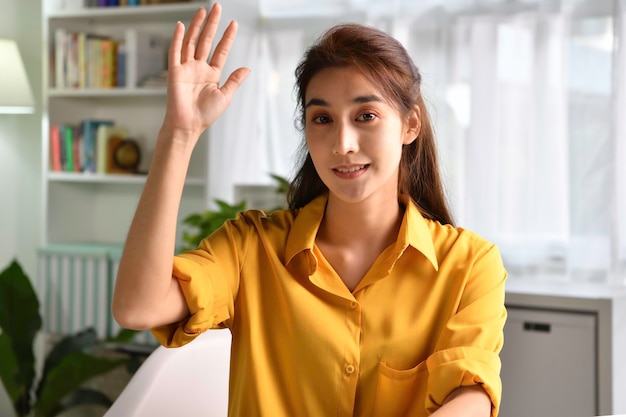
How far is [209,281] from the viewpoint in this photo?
1.33m

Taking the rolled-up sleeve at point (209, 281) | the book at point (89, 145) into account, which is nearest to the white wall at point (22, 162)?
the book at point (89, 145)

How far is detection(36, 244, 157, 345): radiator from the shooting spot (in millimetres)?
4055

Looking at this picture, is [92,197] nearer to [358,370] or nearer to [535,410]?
[535,410]

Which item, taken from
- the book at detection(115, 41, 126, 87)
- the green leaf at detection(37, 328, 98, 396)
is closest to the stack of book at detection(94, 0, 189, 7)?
the book at detection(115, 41, 126, 87)

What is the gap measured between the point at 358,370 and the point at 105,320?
115 inches

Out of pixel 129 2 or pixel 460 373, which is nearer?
pixel 460 373

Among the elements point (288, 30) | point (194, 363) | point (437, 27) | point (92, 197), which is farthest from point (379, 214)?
point (92, 197)

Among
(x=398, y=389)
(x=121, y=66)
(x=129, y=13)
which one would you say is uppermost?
(x=129, y=13)

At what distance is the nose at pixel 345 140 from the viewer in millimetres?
1335

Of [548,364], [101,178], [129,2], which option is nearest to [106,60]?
[129,2]

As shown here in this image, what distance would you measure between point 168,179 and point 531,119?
261 cm

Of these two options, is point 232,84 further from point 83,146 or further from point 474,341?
point 83,146

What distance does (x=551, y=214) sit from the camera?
11.4 ft

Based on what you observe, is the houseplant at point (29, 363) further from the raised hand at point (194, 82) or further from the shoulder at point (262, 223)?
the raised hand at point (194, 82)
